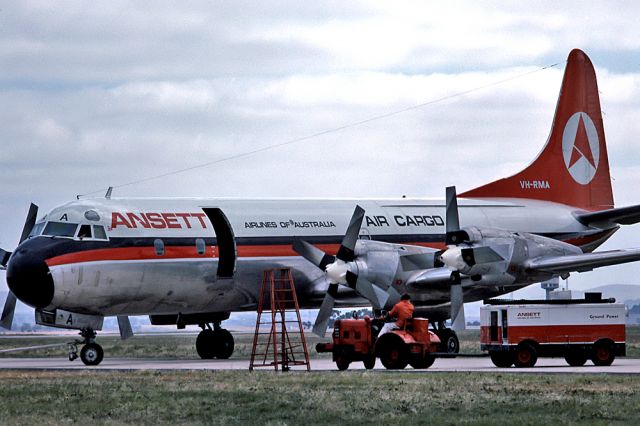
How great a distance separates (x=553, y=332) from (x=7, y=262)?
60.7 feet

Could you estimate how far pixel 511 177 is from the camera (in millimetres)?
45906

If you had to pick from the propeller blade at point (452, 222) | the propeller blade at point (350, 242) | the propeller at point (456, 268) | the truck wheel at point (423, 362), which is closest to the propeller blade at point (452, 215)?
the propeller blade at point (452, 222)

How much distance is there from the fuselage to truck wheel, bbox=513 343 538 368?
5.69 metres

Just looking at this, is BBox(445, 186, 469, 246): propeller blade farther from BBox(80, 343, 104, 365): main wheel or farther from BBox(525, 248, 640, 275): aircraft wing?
BBox(80, 343, 104, 365): main wheel

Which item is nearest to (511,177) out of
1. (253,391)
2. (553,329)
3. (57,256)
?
(553,329)

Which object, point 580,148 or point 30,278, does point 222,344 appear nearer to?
point 30,278

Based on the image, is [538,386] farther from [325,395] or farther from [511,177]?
[511,177]

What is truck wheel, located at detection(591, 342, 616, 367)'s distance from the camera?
33469 mm

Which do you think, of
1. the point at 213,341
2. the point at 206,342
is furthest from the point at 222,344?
the point at 206,342

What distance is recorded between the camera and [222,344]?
135ft

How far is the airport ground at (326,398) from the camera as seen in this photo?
2066 centimetres

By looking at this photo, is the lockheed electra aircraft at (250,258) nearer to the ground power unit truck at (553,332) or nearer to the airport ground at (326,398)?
the ground power unit truck at (553,332)

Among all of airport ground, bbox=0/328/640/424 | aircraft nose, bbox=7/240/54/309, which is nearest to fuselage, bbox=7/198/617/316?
aircraft nose, bbox=7/240/54/309

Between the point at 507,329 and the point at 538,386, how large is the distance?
7644mm
